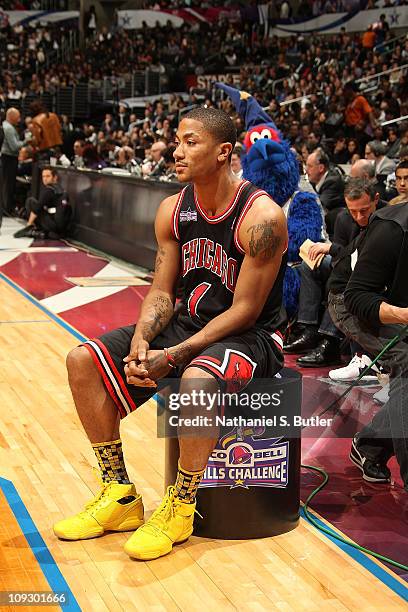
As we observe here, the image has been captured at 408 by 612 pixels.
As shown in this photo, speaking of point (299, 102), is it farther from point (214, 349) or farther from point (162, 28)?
point (214, 349)

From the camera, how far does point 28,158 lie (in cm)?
1374

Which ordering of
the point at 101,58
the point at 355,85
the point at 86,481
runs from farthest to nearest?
the point at 101,58 < the point at 355,85 < the point at 86,481

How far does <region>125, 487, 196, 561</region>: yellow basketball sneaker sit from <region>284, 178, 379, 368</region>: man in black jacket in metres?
2.25

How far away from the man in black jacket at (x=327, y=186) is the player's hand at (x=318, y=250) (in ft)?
2.79

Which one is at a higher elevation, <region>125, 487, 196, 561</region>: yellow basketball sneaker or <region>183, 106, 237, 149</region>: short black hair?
<region>183, 106, 237, 149</region>: short black hair

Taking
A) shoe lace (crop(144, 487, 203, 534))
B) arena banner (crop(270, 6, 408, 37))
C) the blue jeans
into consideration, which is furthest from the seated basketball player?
arena banner (crop(270, 6, 408, 37))

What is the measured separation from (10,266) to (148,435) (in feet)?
18.1

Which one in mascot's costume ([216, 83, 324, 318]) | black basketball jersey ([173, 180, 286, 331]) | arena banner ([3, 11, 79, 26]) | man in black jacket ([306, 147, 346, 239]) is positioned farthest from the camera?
arena banner ([3, 11, 79, 26])

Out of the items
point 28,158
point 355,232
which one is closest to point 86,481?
point 355,232

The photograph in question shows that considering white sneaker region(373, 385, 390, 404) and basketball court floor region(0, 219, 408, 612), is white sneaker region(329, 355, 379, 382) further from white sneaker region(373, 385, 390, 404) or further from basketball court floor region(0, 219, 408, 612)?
white sneaker region(373, 385, 390, 404)

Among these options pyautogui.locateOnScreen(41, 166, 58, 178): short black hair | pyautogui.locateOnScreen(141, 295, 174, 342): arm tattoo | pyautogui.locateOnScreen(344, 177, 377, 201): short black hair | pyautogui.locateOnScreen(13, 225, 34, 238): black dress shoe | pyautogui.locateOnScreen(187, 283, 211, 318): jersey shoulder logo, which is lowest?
pyautogui.locateOnScreen(13, 225, 34, 238): black dress shoe

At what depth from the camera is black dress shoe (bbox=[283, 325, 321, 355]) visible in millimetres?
6082

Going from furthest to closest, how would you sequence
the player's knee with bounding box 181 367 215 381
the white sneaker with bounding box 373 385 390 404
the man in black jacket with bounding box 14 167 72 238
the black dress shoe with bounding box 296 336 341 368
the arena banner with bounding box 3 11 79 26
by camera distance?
the arena banner with bounding box 3 11 79 26, the man in black jacket with bounding box 14 167 72 238, the black dress shoe with bounding box 296 336 341 368, the white sneaker with bounding box 373 385 390 404, the player's knee with bounding box 181 367 215 381

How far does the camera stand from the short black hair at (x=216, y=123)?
11.2 feet
